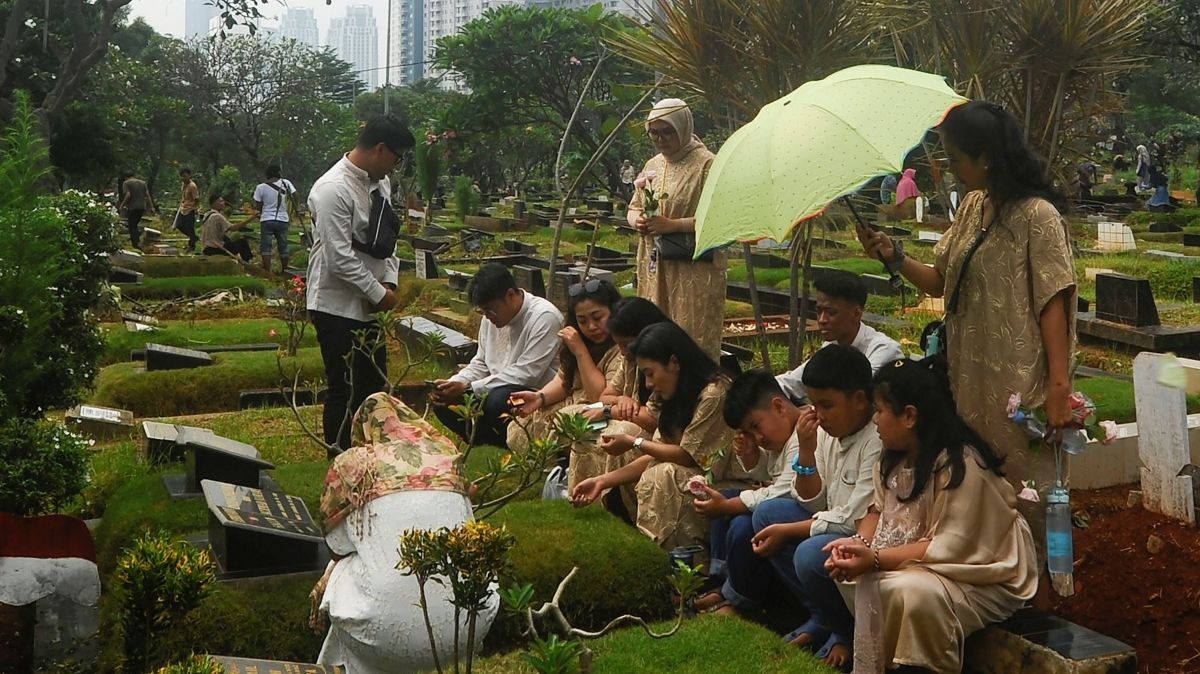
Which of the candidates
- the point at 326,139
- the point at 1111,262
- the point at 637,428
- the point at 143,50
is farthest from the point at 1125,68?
the point at 143,50

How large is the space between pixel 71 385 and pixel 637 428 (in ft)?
7.49

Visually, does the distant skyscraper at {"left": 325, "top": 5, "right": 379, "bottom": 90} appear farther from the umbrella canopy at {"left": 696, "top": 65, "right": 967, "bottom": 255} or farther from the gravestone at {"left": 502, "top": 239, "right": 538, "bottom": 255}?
the umbrella canopy at {"left": 696, "top": 65, "right": 967, "bottom": 255}

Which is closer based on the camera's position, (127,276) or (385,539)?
(385,539)

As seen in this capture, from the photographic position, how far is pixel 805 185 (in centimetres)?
359

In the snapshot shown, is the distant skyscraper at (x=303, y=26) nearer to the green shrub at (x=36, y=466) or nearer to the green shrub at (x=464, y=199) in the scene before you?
the green shrub at (x=464, y=199)

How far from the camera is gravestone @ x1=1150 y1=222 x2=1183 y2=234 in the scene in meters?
19.4

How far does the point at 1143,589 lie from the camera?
4227 millimetres

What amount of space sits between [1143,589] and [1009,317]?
1.11 m

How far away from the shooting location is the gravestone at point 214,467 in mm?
5262

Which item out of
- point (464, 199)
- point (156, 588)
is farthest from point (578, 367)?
point (464, 199)

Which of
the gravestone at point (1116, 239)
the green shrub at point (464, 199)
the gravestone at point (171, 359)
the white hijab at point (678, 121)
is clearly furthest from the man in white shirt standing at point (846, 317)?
the green shrub at point (464, 199)

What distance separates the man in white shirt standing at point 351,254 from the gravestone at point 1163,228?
16264 millimetres

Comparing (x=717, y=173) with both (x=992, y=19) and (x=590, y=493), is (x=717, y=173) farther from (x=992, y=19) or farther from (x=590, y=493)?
(x=992, y=19)

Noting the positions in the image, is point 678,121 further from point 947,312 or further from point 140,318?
point 140,318
